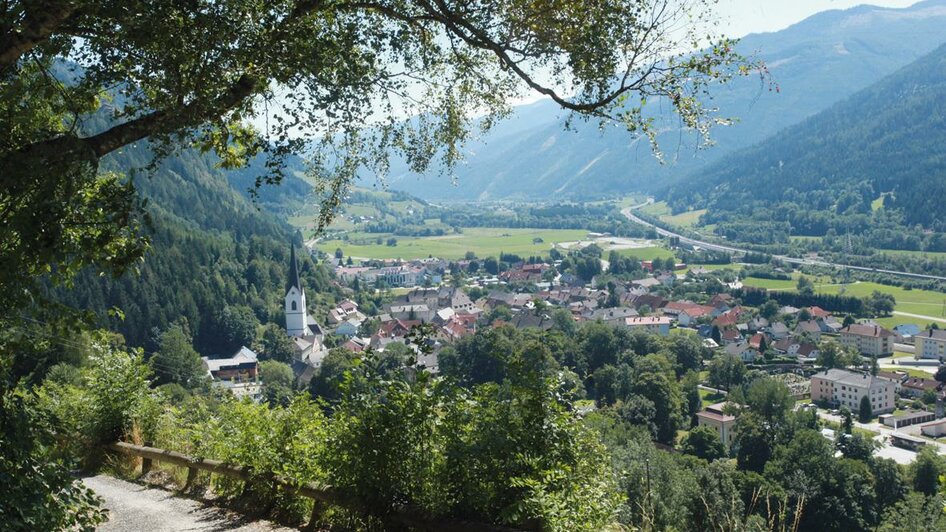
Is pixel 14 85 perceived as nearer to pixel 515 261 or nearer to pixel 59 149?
pixel 59 149

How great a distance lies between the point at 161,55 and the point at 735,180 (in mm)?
182111

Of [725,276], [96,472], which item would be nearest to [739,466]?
[96,472]

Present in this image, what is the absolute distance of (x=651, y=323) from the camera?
220ft

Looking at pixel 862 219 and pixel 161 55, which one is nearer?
pixel 161 55

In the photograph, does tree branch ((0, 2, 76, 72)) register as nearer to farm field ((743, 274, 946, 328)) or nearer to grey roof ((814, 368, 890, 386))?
grey roof ((814, 368, 890, 386))

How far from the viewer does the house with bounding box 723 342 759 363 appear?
188 feet

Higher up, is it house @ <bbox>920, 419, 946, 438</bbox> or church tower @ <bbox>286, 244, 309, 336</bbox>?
church tower @ <bbox>286, 244, 309, 336</bbox>

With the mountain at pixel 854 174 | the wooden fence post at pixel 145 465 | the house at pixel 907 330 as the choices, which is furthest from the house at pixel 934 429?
the mountain at pixel 854 174

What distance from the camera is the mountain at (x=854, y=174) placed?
12138 centimetres

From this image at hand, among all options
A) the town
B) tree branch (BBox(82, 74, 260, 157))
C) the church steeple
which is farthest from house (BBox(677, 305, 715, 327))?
tree branch (BBox(82, 74, 260, 157))

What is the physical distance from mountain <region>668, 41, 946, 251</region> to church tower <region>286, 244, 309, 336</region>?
273 ft

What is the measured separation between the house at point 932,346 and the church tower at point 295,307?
45997mm

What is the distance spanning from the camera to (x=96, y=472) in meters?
7.12

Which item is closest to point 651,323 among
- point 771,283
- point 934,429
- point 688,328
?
point 688,328
